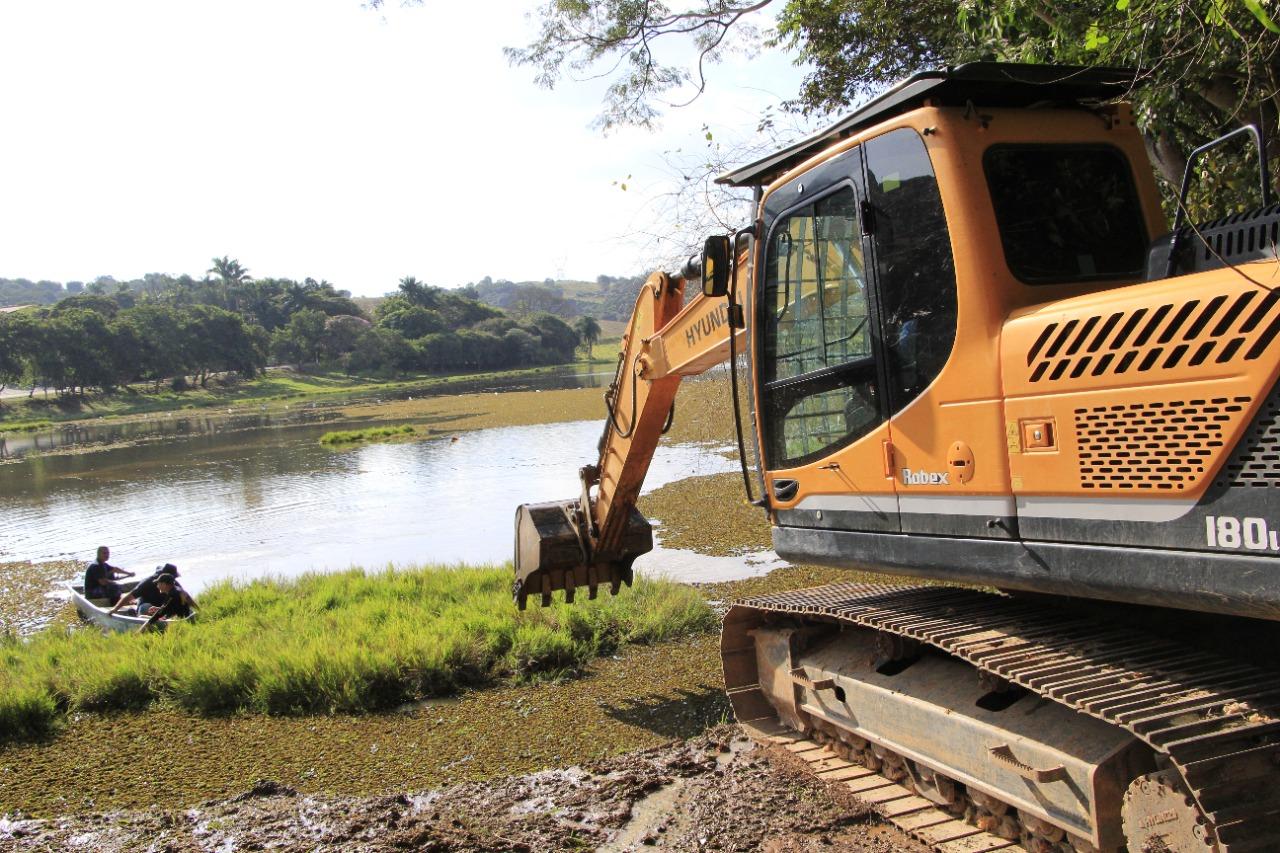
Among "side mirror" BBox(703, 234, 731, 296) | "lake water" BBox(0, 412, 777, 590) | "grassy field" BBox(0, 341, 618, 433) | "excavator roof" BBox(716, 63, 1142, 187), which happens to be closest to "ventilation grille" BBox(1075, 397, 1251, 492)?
"excavator roof" BBox(716, 63, 1142, 187)

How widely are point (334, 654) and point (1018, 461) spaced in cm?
564

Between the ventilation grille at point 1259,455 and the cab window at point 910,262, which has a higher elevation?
the cab window at point 910,262

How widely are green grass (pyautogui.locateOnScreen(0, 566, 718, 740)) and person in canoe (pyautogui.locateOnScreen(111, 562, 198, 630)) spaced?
17.2 inches

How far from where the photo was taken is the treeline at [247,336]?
2506 inches

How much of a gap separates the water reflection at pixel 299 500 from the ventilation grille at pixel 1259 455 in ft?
29.5

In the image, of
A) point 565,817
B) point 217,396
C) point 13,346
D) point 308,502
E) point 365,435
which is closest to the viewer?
point 565,817

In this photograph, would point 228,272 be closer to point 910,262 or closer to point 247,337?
point 247,337

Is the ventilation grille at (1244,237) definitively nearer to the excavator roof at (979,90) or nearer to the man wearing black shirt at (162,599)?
the excavator roof at (979,90)

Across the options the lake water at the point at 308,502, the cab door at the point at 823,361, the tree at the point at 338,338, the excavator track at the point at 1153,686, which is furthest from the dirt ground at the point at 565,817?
the tree at the point at 338,338

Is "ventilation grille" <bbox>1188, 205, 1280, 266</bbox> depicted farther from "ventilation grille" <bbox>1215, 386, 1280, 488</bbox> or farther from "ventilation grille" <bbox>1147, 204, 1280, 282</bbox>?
"ventilation grille" <bbox>1215, 386, 1280, 488</bbox>

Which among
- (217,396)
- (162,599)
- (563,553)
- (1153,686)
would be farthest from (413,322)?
(1153,686)

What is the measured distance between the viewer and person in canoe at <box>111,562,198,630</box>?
10094mm

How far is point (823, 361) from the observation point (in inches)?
176

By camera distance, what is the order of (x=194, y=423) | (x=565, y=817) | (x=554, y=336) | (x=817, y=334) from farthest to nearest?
1. (x=554, y=336)
2. (x=194, y=423)
3. (x=565, y=817)
4. (x=817, y=334)
